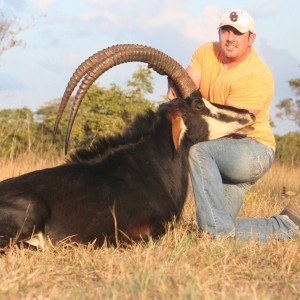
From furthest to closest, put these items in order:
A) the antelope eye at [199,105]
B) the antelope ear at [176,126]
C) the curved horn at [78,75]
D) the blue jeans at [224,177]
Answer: the antelope eye at [199,105]
the antelope ear at [176,126]
the blue jeans at [224,177]
the curved horn at [78,75]

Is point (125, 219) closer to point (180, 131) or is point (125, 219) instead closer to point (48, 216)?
point (48, 216)

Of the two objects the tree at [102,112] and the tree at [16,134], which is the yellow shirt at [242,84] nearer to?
the tree at [16,134]

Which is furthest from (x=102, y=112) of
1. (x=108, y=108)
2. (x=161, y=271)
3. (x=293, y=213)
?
(x=161, y=271)

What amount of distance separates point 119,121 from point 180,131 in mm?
10606

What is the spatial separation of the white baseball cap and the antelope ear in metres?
1.16

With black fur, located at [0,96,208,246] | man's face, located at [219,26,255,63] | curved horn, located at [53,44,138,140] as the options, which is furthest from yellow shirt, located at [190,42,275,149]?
curved horn, located at [53,44,138,140]

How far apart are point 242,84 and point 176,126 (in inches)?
34.2

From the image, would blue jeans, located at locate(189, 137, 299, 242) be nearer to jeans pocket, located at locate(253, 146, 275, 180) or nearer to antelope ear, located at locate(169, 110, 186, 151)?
jeans pocket, located at locate(253, 146, 275, 180)

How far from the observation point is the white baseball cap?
7484 millimetres

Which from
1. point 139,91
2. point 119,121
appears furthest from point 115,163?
point 139,91

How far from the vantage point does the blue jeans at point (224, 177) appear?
7195 millimetres

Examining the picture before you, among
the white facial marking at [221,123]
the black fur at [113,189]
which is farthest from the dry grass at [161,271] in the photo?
the white facial marking at [221,123]

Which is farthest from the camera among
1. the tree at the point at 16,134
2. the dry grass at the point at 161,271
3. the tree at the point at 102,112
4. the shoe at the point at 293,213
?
the tree at the point at 102,112

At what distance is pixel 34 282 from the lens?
4.91 metres
